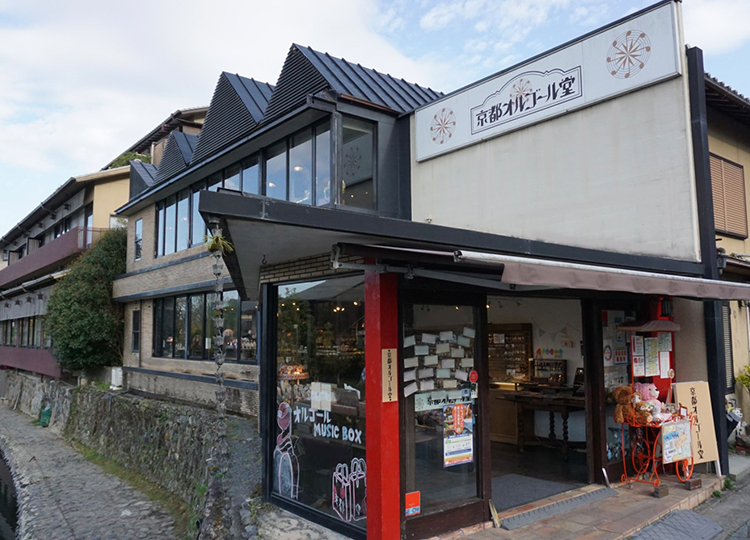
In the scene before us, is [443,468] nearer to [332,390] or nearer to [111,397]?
[332,390]

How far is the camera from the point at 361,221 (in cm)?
448

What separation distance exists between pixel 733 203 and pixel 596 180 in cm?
343

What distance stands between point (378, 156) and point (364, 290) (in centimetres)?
665

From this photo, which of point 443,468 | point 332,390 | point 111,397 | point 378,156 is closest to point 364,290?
point 332,390

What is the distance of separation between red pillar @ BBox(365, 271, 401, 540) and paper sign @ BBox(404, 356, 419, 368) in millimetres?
197

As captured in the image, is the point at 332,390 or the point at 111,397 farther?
the point at 111,397

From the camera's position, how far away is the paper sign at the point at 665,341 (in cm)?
834

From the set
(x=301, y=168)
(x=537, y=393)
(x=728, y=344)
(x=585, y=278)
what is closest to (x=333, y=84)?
(x=301, y=168)

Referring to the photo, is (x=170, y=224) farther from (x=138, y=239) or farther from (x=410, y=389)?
(x=410, y=389)

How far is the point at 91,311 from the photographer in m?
19.8

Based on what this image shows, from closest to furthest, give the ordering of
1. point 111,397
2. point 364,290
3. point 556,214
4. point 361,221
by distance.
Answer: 1. point 361,221
2. point 364,290
3. point 556,214
4. point 111,397

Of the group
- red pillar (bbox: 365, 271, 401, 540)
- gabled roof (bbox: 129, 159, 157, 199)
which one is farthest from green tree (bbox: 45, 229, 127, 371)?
red pillar (bbox: 365, 271, 401, 540)

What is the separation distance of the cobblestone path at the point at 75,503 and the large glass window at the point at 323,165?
6.95 m

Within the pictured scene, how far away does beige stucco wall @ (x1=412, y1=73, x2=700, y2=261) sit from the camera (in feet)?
26.0
